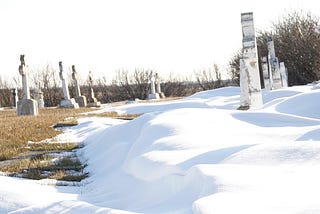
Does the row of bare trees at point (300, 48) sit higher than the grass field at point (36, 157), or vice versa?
the row of bare trees at point (300, 48)

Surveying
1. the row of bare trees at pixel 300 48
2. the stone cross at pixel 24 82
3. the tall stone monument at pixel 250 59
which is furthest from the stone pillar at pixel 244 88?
the row of bare trees at pixel 300 48

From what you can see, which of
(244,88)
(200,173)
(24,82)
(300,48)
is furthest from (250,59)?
(300,48)

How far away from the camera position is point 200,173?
3268mm

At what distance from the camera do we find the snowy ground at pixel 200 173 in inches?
106

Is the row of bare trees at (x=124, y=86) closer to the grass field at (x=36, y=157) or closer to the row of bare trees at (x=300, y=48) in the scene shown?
the row of bare trees at (x=300, y=48)

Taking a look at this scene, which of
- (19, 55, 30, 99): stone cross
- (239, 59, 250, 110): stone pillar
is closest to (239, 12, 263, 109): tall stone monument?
(239, 59, 250, 110): stone pillar

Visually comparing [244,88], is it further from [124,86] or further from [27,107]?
[124,86]

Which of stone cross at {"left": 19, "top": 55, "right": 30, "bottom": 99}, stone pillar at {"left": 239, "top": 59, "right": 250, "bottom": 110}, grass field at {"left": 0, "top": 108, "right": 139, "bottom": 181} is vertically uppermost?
stone cross at {"left": 19, "top": 55, "right": 30, "bottom": 99}

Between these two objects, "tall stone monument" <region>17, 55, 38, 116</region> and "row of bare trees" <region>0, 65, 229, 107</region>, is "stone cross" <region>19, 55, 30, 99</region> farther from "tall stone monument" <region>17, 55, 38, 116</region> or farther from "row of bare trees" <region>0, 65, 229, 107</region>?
"row of bare trees" <region>0, 65, 229, 107</region>

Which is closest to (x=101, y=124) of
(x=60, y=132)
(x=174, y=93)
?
(x=60, y=132)

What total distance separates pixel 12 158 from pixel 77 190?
2682 mm

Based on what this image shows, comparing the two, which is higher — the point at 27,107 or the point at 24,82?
the point at 24,82

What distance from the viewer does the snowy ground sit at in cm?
269

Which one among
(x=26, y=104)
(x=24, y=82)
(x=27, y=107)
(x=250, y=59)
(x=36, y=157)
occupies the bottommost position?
(x=36, y=157)
